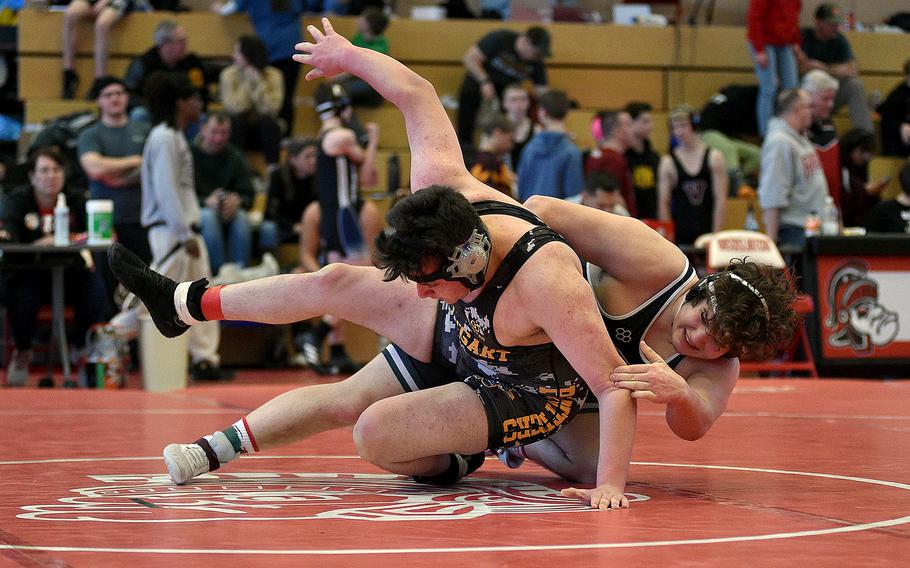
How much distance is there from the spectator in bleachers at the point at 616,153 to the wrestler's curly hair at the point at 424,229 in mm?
5475

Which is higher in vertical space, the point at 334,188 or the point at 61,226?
the point at 334,188

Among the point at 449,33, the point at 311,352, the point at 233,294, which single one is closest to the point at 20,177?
the point at 311,352

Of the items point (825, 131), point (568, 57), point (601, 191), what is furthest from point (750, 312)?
point (568, 57)

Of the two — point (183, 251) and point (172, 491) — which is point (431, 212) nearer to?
point (172, 491)

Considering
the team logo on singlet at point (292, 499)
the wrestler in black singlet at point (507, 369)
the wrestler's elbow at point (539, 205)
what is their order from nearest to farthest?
the team logo on singlet at point (292, 499)
the wrestler in black singlet at point (507, 369)
the wrestler's elbow at point (539, 205)

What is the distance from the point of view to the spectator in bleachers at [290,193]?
8375 mm

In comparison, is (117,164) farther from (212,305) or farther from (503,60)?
(212,305)

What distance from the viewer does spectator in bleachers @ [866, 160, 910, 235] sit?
8672 mm

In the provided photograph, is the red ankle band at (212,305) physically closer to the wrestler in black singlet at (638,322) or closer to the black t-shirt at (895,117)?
the wrestler in black singlet at (638,322)

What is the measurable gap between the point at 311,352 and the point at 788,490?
495 centimetres

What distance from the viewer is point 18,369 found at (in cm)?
700

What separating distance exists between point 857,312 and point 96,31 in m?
5.60

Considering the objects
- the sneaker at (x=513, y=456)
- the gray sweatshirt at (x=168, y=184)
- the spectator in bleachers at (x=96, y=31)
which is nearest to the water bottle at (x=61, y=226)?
the gray sweatshirt at (x=168, y=184)

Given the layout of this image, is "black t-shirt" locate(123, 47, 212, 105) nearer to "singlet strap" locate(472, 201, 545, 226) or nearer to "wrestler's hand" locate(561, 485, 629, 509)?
"singlet strap" locate(472, 201, 545, 226)
